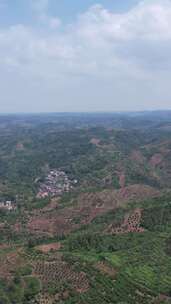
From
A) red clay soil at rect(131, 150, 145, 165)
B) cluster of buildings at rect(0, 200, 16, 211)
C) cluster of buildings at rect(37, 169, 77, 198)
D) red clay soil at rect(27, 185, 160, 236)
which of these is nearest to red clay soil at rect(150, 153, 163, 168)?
red clay soil at rect(131, 150, 145, 165)

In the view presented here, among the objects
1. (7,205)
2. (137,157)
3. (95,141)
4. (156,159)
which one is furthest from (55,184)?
(95,141)

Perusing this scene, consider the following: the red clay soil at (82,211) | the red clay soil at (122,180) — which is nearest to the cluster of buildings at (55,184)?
the red clay soil at (122,180)

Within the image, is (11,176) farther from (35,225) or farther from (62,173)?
(35,225)

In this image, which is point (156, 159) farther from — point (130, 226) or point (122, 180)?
point (130, 226)

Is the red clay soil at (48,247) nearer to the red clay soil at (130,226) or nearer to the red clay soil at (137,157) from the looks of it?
the red clay soil at (130,226)

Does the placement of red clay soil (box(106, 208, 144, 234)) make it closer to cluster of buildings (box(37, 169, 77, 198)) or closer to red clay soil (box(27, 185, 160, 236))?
red clay soil (box(27, 185, 160, 236))

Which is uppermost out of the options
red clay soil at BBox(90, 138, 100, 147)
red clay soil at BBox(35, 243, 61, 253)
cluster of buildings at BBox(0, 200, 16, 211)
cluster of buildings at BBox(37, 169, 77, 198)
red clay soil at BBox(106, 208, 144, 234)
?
red clay soil at BBox(90, 138, 100, 147)
